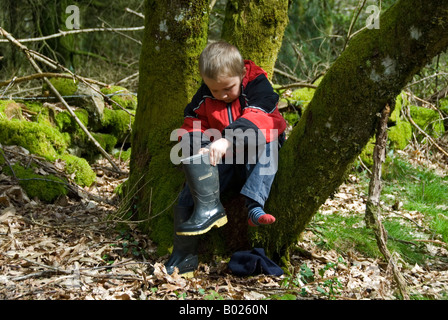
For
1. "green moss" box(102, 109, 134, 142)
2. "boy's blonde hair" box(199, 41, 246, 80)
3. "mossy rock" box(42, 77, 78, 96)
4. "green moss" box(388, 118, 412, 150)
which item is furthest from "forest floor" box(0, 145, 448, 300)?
"green moss" box(388, 118, 412, 150)

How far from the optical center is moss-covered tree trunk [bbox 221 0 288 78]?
3.75m

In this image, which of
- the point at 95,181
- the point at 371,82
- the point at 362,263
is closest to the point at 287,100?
the point at 95,181

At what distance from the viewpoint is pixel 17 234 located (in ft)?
12.2

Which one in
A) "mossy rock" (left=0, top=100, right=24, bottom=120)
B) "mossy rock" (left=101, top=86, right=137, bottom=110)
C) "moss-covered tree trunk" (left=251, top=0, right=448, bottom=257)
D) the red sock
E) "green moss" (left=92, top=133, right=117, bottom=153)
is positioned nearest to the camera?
"moss-covered tree trunk" (left=251, top=0, right=448, bottom=257)

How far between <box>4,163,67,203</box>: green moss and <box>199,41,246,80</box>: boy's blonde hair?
103 inches

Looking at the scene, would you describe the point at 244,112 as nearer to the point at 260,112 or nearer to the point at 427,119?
the point at 260,112

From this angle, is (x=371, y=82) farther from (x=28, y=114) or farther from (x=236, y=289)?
(x=28, y=114)

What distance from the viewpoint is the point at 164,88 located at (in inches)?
149

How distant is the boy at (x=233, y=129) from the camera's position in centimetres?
293

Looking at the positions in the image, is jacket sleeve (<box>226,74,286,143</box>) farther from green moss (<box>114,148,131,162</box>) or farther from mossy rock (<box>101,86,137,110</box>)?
mossy rock (<box>101,86,137,110</box>)

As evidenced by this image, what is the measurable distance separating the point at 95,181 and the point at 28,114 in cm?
164

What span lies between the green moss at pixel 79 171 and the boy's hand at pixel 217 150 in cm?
294

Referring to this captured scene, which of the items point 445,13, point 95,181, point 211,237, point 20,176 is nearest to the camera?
point 445,13

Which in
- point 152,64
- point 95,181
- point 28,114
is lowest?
point 95,181
